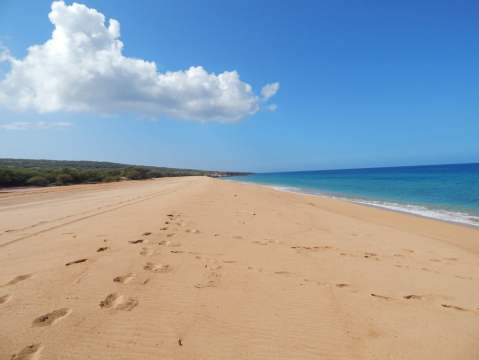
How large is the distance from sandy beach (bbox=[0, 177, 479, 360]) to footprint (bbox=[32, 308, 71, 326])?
0.03 ft

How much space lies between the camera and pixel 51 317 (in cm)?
252

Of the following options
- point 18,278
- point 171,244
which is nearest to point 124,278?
point 18,278

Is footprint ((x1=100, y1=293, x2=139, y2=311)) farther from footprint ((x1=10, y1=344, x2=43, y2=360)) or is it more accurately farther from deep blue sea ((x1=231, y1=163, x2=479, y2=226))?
deep blue sea ((x1=231, y1=163, x2=479, y2=226))

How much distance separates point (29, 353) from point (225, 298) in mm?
1885

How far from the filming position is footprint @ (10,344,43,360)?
78.1 inches

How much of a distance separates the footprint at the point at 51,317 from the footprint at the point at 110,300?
322 mm

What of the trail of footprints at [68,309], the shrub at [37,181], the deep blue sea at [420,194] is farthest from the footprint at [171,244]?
the shrub at [37,181]

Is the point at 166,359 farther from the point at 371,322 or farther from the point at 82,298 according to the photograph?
the point at 371,322

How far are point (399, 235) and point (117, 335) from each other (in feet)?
Result: 26.8

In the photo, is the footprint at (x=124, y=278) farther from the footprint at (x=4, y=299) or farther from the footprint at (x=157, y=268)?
the footprint at (x=4, y=299)

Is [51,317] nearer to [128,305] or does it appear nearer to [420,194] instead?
[128,305]

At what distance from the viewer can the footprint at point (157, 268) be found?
3.81m

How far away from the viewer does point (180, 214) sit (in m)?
8.52

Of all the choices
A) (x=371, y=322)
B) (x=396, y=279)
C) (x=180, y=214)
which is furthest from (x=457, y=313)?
(x=180, y=214)
